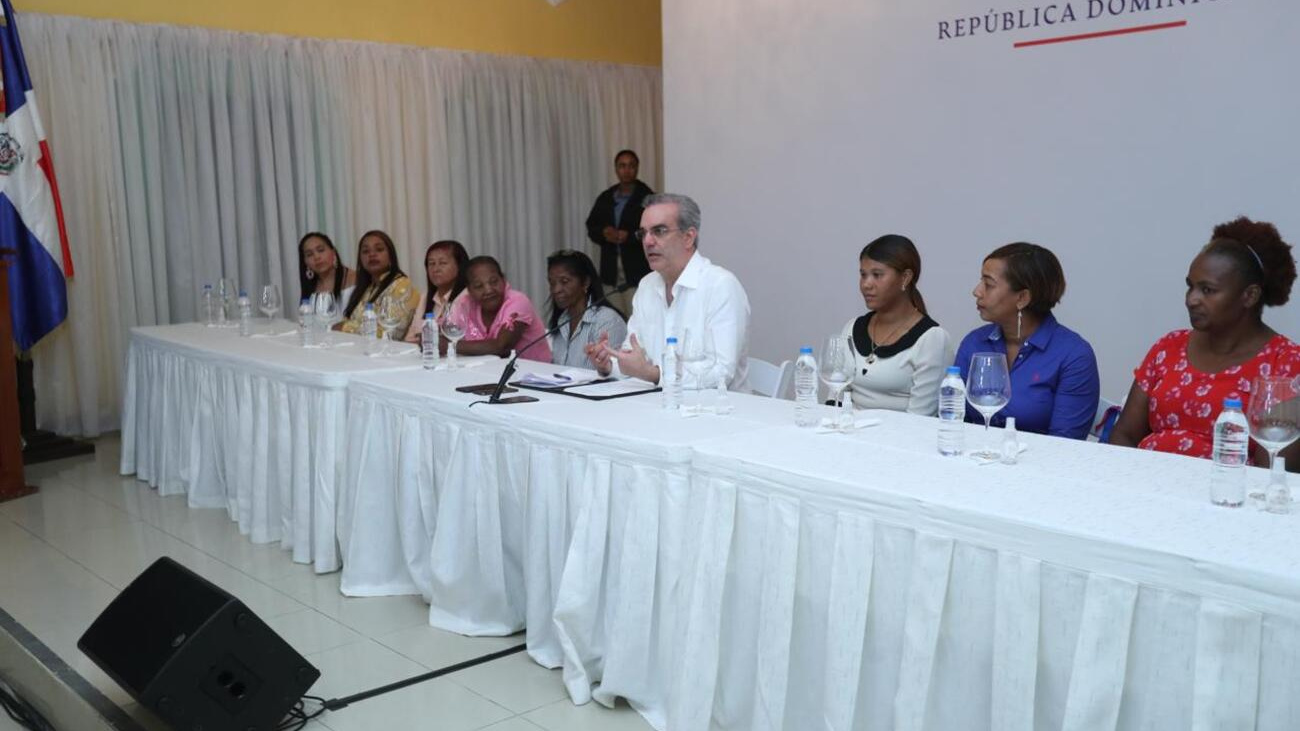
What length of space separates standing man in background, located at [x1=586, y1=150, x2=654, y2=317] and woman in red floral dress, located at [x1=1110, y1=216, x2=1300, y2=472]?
5.09 meters

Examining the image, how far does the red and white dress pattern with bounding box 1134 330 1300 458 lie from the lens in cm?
273

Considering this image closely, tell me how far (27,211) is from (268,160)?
5.00 feet

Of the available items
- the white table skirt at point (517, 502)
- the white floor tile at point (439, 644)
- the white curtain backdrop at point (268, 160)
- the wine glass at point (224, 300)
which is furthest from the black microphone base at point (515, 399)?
the white curtain backdrop at point (268, 160)

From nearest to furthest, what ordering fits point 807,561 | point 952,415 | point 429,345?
point 807,561
point 952,415
point 429,345

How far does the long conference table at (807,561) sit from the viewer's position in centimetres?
176

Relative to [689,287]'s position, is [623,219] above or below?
above

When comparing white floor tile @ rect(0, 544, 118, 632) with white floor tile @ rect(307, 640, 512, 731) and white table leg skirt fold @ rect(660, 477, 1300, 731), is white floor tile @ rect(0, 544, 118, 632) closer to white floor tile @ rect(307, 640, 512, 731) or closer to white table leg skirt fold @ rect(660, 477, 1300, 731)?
white floor tile @ rect(307, 640, 512, 731)

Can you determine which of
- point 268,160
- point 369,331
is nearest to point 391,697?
point 369,331

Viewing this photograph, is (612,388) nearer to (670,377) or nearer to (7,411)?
(670,377)

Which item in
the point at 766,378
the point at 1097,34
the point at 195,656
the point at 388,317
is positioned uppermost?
the point at 1097,34

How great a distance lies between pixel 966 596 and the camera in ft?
6.59

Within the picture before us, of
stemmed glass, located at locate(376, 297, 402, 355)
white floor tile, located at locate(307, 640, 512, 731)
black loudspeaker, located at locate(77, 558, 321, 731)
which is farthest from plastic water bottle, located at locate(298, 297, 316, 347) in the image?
black loudspeaker, located at locate(77, 558, 321, 731)

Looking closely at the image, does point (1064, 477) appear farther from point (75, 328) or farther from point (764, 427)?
point (75, 328)

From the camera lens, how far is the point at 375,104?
7.68 metres
